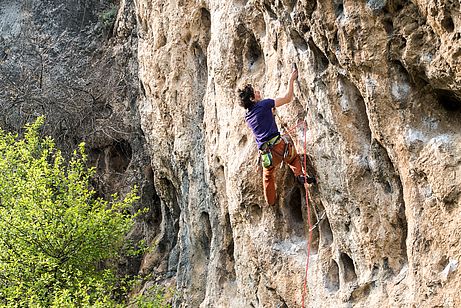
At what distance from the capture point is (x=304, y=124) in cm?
779

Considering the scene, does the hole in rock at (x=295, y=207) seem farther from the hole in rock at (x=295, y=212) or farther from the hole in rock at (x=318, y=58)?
the hole in rock at (x=318, y=58)

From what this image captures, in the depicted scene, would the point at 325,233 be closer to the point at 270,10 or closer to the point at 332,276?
the point at 332,276

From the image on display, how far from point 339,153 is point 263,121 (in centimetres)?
110

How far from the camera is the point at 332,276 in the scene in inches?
305

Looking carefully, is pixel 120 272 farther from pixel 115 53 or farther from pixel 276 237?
pixel 276 237

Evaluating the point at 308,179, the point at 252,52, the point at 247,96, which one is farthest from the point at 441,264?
the point at 252,52

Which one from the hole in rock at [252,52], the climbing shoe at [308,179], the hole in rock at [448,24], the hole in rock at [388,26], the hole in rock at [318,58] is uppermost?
the hole in rock at [252,52]

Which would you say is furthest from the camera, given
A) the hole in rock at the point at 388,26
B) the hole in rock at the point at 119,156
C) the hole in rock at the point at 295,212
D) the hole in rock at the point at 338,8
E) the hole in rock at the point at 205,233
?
the hole in rock at the point at 119,156

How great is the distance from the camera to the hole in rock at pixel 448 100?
234 inches

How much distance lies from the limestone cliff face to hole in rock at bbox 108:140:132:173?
578cm


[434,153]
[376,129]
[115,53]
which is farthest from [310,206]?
[115,53]

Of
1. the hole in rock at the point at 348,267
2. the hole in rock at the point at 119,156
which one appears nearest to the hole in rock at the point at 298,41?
the hole in rock at the point at 348,267

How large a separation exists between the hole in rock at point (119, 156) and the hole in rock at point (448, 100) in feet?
38.4

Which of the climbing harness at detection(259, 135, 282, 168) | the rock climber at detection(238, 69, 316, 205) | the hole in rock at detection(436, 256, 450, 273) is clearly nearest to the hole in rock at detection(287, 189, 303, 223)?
the rock climber at detection(238, 69, 316, 205)
